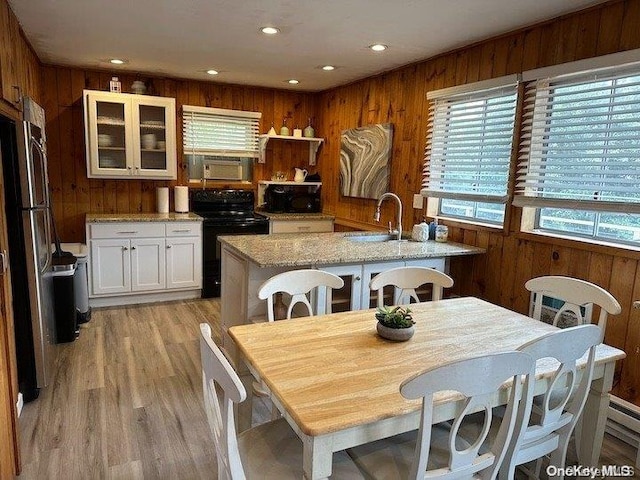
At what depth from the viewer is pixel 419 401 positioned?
1.34 metres

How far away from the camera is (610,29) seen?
2.42 m

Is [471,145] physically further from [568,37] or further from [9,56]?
[9,56]

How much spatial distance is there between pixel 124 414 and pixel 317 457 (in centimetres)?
179

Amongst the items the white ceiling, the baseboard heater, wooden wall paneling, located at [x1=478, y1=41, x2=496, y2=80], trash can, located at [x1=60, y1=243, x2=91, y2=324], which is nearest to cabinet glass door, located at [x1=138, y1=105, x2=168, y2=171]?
the white ceiling

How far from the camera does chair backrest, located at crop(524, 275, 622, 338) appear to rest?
6.72 ft

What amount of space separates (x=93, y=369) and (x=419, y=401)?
2597mm

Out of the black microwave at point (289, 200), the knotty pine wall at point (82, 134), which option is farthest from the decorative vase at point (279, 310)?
the knotty pine wall at point (82, 134)

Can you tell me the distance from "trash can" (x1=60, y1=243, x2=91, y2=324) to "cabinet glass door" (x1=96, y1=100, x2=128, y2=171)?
3.18 ft

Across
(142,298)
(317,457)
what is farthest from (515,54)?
(142,298)

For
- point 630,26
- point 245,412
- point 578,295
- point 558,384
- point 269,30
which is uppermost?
point 269,30

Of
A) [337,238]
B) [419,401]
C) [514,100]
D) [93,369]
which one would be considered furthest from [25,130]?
[514,100]

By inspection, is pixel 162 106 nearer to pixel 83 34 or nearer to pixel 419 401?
pixel 83 34

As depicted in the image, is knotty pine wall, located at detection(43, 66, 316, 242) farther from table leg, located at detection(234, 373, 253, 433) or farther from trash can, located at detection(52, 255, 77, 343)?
table leg, located at detection(234, 373, 253, 433)

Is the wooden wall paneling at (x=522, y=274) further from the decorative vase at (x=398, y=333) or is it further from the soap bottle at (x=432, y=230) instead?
the decorative vase at (x=398, y=333)
